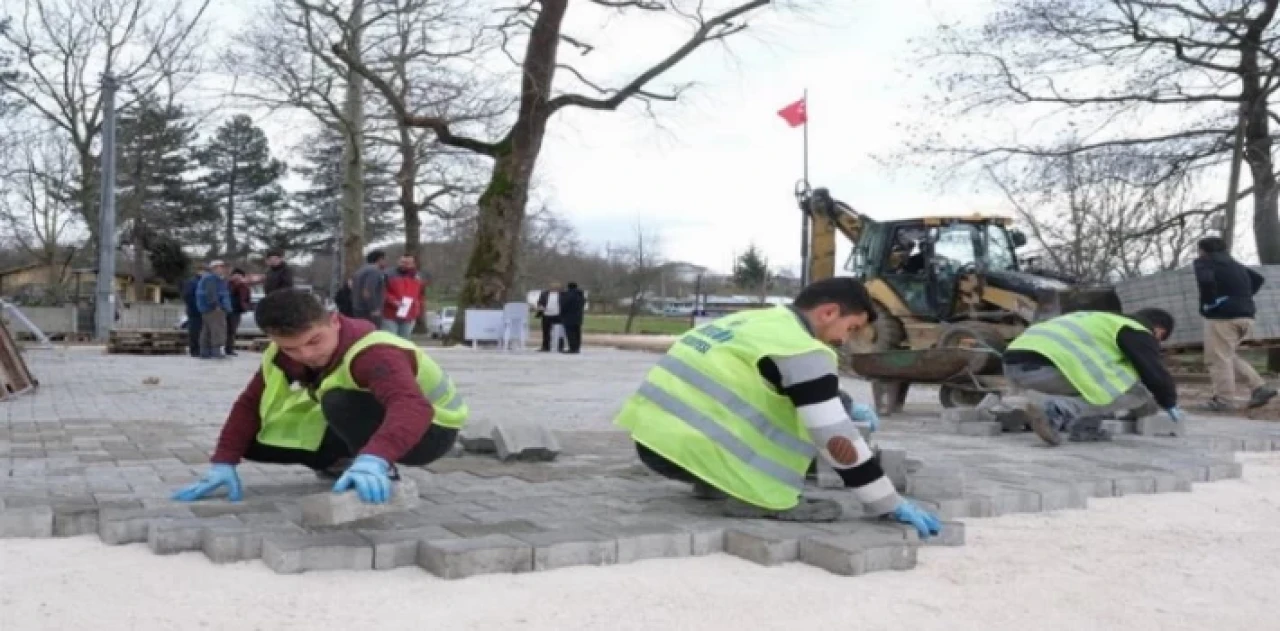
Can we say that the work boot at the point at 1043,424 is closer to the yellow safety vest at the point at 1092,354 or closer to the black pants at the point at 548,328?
the yellow safety vest at the point at 1092,354

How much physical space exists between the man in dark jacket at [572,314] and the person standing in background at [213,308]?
6.54 meters

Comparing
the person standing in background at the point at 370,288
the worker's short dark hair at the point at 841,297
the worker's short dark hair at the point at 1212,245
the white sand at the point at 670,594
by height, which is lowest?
the white sand at the point at 670,594

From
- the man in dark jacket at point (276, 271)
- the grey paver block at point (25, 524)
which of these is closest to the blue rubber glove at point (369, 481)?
the grey paver block at point (25, 524)

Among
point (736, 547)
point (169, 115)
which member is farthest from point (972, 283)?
point (169, 115)

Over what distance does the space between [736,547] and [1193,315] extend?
37.5 feet

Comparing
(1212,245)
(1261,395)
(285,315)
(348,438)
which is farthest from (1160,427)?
(285,315)

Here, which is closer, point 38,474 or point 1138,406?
point 38,474

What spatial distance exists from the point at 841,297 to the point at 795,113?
19936 mm

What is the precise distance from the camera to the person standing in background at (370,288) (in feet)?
47.5

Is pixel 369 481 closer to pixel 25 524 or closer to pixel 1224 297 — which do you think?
pixel 25 524

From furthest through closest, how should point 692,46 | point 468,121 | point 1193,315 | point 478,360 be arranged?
point 468,121 → point 692,46 → point 478,360 → point 1193,315

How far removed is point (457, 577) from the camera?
150 inches

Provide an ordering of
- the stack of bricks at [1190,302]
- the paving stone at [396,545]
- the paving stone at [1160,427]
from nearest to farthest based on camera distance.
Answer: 1. the paving stone at [396,545]
2. the paving stone at [1160,427]
3. the stack of bricks at [1190,302]

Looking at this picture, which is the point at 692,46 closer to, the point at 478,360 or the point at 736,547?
the point at 478,360
